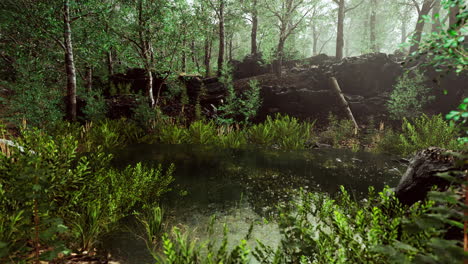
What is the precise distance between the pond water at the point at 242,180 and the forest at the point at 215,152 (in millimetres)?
37

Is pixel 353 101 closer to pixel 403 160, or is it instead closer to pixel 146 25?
pixel 403 160

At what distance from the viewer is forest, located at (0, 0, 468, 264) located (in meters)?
1.75

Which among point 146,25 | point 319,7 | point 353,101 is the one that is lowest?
point 353,101

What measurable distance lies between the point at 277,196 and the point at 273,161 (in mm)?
2529

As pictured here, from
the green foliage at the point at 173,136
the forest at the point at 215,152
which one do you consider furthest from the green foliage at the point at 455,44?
the green foliage at the point at 173,136

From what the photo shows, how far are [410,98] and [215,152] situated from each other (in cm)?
964

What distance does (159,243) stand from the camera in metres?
2.65

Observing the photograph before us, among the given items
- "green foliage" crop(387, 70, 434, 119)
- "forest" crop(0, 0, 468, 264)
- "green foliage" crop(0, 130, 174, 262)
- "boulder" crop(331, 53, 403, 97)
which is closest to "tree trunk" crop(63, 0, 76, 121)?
"forest" crop(0, 0, 468, 264)

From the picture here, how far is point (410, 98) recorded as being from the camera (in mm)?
10172

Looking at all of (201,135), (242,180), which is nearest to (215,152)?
(201,135)

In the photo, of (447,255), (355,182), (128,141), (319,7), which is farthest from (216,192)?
(319,7)

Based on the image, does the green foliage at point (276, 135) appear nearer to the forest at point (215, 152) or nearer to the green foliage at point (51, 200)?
the forest at point (215, 152)

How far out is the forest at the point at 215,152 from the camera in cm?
175

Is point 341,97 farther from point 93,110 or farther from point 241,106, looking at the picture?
point 93,110
